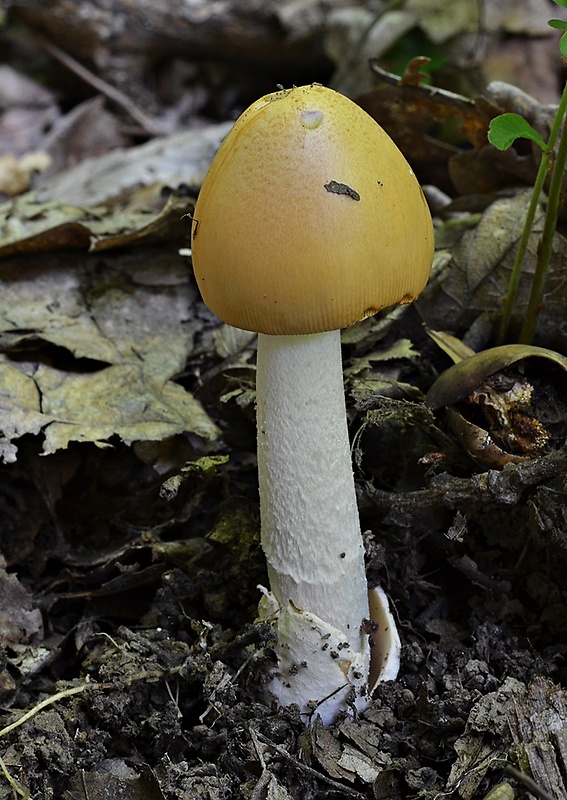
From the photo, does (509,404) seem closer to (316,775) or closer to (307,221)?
(307,221)

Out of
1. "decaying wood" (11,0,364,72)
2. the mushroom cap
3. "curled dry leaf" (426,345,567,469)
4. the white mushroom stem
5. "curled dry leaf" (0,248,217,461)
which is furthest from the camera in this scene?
"decaying wood" (11,0,364,72)

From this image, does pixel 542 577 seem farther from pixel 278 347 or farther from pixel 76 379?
pixel 76 379

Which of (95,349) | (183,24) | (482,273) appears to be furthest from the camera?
(183,24)

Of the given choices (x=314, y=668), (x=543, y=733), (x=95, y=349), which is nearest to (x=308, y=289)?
(x=314, y=668)

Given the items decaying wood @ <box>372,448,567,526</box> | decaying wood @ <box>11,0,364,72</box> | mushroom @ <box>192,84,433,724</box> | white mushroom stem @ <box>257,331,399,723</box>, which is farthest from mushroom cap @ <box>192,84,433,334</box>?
decaying wood @ <box>11,0,364,72</box>

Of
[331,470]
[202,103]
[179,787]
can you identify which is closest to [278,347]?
[331,470]

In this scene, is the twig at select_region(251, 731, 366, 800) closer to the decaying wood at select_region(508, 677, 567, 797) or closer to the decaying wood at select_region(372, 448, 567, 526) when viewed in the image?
the decaying wood at select_region(508, 677, 567, 797)

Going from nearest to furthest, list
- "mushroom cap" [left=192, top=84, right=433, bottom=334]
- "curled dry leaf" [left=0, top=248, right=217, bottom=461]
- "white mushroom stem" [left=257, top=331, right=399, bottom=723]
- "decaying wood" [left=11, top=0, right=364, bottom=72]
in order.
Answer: "mushroom cap" [left=192, top=84, right=433, bottom=334] → "white mushroom stem" [left=257, top=331, right=399, bottom=723] → "curled dry leaf" [left=0, top=248, right=217, bottom=461] → "decaying wood" [left=11, top=0, right=364, bottom=72]
